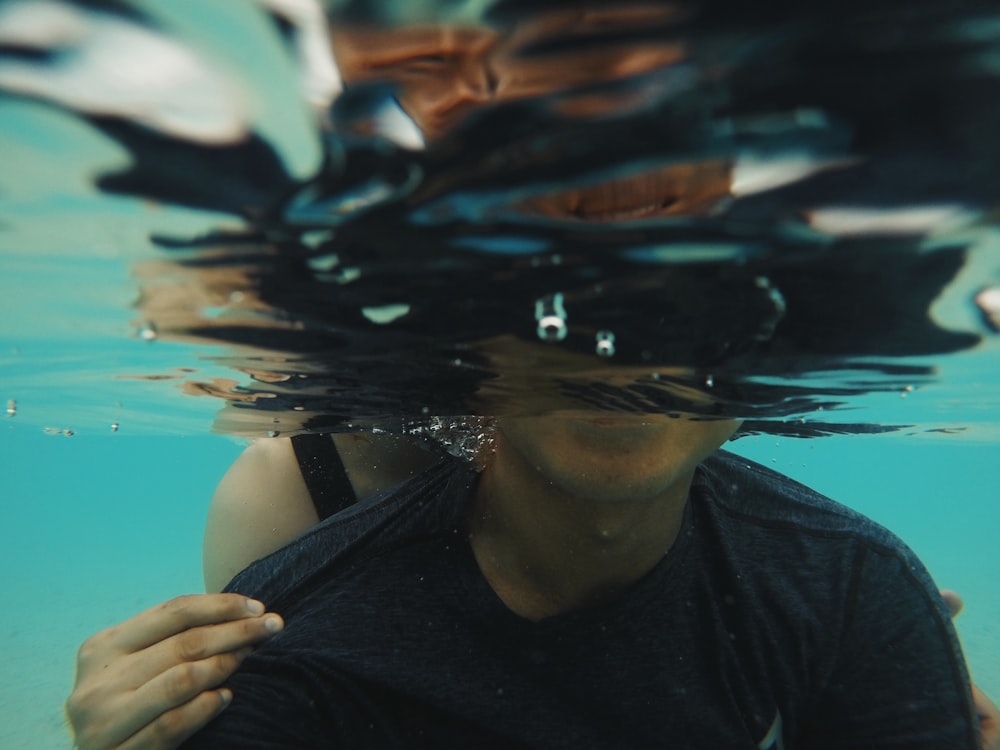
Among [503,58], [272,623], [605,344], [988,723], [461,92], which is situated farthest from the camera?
[605,344]

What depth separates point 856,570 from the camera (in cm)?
365

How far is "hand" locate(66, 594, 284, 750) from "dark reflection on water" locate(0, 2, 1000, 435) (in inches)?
71.3

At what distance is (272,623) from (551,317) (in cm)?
227

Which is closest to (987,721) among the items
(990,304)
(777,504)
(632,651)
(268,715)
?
(777,504)

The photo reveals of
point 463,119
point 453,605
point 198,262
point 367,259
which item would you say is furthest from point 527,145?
point 453,605

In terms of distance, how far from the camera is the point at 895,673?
346 centimetres

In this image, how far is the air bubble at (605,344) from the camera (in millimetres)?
4250

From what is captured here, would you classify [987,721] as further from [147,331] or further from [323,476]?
[147,331]

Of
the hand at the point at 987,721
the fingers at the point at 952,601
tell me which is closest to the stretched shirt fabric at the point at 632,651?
the hand at the point at 987,721

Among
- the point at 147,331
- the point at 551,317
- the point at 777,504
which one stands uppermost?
the point at 147,331

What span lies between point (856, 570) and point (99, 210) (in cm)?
435

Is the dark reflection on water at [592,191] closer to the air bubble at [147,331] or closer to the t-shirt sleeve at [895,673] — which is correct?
the air bubble at [147,331]

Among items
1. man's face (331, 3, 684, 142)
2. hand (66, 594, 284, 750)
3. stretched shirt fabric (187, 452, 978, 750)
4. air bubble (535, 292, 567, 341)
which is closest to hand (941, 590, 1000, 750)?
stretched shirt fabric (187, 452, 978, 750)

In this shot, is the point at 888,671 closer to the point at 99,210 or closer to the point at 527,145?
the point at 527,145
